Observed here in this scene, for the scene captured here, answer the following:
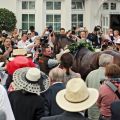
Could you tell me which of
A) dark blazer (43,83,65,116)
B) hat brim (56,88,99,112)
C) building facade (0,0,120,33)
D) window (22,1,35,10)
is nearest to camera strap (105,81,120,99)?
dark blazer (43,83,65,116)

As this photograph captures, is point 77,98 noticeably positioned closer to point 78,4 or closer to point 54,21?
point 54,21

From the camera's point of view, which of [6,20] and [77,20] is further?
[77,20]

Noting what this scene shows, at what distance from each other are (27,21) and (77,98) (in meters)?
20.4

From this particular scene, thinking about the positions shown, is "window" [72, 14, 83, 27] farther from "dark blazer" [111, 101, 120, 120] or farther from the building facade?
"dark blazer" [111, 101, 120, 120]

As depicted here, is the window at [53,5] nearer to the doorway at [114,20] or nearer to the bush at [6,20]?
the bush at [6,20]

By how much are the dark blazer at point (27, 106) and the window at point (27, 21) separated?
749 inches

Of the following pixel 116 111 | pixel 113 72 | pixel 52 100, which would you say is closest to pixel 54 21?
pixel 113 72

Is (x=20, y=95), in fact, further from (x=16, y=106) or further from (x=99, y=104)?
(x=99, y=104)

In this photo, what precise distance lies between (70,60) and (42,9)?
1707 centimetres

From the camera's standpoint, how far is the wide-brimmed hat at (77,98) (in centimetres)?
401

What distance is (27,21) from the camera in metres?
24.2

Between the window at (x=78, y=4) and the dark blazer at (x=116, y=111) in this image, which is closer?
the dark blazer at (x=116, y=111)

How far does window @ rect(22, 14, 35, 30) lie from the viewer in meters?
24.2

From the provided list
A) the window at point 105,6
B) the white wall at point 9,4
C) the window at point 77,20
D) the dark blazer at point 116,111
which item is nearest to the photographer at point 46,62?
the dark blazer at point 116,111
